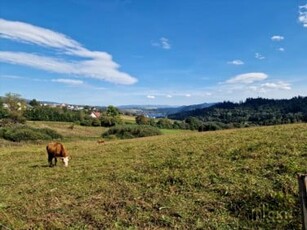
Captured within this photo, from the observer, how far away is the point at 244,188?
9.53m

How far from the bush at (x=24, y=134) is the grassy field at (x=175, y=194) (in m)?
57.7

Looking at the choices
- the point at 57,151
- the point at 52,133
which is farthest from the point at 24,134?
the point at 57,151

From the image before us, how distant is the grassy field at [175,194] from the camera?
321 inches

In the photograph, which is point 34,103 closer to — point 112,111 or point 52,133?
point 112,111

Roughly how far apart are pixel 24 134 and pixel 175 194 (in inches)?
2624

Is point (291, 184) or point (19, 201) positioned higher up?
point (291, 184)

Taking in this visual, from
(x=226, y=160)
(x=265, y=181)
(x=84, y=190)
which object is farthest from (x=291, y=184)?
(x=84, y=190)

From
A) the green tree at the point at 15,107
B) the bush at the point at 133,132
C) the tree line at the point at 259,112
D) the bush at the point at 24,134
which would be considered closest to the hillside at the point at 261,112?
the tree line at the point at 259,112

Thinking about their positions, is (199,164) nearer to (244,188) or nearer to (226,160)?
(226,160)

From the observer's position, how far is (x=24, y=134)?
7081cm

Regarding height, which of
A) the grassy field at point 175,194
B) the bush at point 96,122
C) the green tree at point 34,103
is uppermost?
the green tree at point 34,103

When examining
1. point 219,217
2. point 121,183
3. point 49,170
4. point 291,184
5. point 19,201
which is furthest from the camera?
point 49,170

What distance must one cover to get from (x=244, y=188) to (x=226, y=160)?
3600mm

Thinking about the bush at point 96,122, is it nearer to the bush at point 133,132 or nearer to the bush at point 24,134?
the bush at point 24,134
